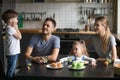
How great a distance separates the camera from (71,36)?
15.6ft

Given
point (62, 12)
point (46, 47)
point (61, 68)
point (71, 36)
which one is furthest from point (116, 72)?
point (62, 12)

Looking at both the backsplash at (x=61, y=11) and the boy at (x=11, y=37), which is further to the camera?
the backsplash at (x=61, y=11)

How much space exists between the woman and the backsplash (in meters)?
2.43

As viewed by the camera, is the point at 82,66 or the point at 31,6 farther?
the point at 31,6

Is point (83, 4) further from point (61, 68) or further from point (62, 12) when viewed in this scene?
point (61, 68)

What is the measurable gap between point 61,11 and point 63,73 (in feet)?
11.0

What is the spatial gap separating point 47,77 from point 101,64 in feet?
2.23

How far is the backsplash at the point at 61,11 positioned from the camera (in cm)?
534

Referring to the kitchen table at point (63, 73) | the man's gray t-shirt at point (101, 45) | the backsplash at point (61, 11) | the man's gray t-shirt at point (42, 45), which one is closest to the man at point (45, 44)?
the man's gray t-shirt at point (42, 45)

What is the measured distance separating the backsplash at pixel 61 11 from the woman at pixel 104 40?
2427 mm

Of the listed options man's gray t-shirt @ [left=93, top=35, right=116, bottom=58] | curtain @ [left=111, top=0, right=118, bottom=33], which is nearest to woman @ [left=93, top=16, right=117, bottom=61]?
man's gray t-shirt @ [left=93, top=35, right=116, bottom=58]

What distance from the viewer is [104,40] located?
2895 millimetres

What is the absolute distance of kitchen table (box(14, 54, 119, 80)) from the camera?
2033 millimetres

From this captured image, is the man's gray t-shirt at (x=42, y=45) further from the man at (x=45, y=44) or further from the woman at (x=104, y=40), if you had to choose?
the woman at (x=104, y=40)
